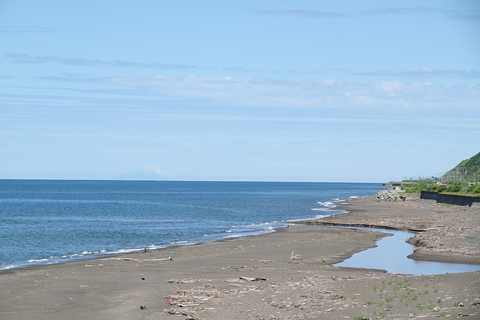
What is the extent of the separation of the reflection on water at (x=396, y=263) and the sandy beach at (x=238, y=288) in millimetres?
1293

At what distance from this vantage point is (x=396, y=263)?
31.2m

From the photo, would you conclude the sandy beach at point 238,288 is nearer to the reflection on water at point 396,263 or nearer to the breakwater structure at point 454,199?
the reflection on water at point 396,263

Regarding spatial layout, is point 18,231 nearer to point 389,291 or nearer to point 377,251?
point 377,251

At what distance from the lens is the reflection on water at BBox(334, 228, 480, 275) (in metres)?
27.9

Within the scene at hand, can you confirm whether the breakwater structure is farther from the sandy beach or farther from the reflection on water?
the sandy beach

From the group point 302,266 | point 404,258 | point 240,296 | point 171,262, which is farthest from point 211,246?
point 240,296

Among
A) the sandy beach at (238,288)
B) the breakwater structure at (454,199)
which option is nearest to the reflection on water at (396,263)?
the sandy beach at (238,288)

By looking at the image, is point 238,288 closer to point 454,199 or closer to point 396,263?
point 396,263

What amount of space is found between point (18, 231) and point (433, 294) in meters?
Result: 51.3

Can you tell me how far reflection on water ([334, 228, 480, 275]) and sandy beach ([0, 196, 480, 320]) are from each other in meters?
1.29

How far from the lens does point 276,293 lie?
20.6 meters

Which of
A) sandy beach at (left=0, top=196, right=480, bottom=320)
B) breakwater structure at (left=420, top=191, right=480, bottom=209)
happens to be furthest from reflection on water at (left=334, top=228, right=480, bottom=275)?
breakwater structure at (left=420, top=191, right=480, bottom=209)

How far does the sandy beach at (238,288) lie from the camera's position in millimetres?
17422

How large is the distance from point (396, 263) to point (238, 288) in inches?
581
